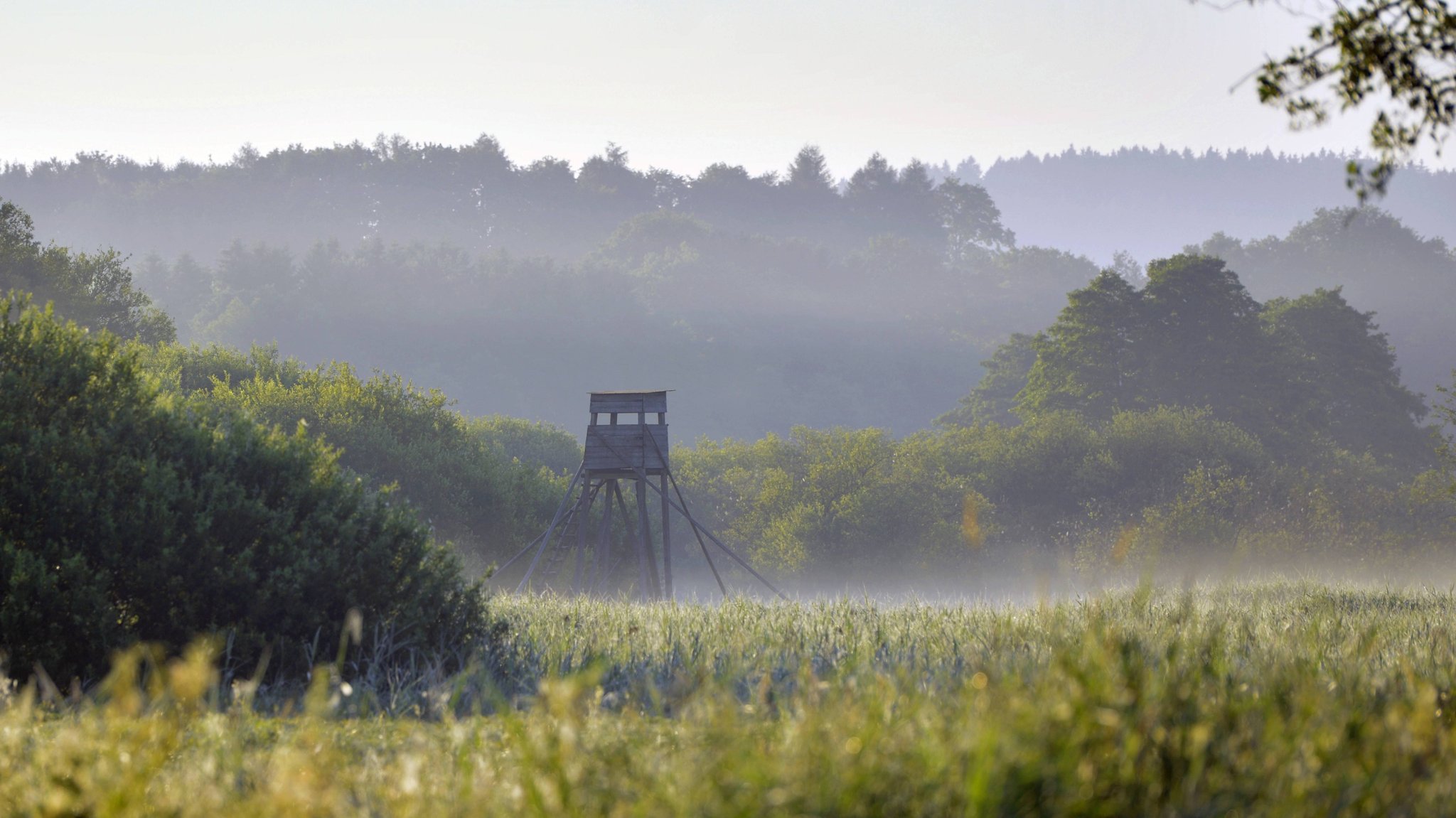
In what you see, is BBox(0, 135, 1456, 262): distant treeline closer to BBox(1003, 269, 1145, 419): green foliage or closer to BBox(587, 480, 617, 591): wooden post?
BBox(1003, 269, 1145, 419): green foliage

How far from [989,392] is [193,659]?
65.5 m

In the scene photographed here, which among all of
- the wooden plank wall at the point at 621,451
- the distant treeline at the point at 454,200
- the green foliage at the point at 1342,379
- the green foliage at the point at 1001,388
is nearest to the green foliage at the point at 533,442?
the green foliage at the point at 1001,388

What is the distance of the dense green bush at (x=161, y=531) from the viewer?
8961 millimetres

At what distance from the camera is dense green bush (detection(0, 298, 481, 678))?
8961 millimetres

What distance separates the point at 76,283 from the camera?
122ft

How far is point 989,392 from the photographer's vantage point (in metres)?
66.9

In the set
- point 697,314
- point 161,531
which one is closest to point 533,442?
point 161,531

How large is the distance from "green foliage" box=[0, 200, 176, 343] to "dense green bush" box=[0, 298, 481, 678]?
25.2 metres

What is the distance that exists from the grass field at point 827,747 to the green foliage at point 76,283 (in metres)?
31.9

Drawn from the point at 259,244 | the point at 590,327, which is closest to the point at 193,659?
the point at 590,327

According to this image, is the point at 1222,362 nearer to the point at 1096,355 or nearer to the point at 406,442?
the point at 1096,355

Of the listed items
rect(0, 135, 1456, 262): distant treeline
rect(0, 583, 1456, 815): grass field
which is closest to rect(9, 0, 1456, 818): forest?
rect(0, 583, 1456, 815): grass field

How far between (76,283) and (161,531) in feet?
108

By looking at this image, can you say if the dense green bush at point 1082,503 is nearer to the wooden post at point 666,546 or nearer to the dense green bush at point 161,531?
the wooden post at point 666,546
